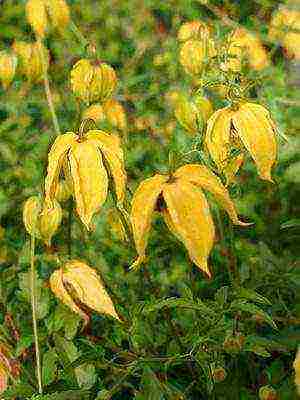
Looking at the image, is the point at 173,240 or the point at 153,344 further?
the point at 173,240

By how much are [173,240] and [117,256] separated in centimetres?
18

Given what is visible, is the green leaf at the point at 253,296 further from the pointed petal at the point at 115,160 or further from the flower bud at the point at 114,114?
the flower bud at the point at 114,114

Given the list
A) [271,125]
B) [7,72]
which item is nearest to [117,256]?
[7,72]

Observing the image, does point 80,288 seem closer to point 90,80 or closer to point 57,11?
point 90,80

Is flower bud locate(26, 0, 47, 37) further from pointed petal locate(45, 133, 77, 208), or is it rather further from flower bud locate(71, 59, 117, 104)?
pointed petal locate(45, 133, 77, 208)

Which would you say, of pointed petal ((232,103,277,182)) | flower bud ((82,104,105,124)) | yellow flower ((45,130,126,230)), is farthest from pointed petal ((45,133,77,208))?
flower bud ((82,104,105,124))

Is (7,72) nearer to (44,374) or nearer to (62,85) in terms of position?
(44,374)

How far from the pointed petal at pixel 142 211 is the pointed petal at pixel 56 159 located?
0.12 meters

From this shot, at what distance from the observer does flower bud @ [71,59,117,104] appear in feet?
4.90

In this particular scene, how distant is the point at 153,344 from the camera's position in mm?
1400

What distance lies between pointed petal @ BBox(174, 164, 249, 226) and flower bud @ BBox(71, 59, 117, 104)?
498 mm

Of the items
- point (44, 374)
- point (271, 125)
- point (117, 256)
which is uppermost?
point (271, 125)

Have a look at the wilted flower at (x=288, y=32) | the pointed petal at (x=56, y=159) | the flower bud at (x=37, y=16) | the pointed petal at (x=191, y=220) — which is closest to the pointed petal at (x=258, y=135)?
the pointed petal at (x=191, y=220)

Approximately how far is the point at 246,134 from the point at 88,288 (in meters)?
0.36
